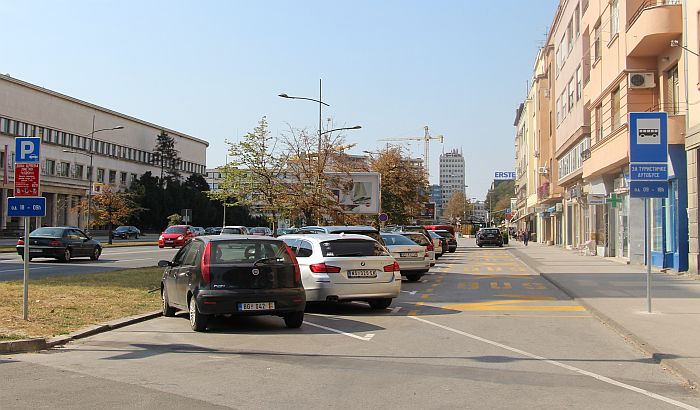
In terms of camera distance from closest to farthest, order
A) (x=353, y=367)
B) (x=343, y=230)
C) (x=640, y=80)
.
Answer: (x=353, y=367)
(x=343, y=230)
(x=640, y=80)

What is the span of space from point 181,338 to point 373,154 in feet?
170

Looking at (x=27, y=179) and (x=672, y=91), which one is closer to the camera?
(x=27, y=179)

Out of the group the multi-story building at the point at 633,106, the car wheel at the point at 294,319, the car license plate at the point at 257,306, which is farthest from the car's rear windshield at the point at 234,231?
the car license plate at the point at 257,306

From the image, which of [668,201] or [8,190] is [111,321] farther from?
[8,190]

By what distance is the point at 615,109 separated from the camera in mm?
30656

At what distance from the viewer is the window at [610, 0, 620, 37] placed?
29.4 metres

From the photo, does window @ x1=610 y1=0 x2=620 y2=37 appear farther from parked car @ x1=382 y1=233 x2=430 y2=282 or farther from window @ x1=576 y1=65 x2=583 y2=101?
parked car @ x1=382 y1=233 x2=430 y2=282

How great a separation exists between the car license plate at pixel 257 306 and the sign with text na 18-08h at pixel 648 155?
7.11 metres

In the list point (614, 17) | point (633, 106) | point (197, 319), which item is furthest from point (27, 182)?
point (614, 17)

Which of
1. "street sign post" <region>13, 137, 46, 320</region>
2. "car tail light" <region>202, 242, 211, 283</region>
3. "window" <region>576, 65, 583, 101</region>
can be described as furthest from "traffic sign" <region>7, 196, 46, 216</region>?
"window" <region>576, 65, 583, 101</region>

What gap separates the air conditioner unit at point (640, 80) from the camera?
2666cm

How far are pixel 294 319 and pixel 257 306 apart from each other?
83 cm

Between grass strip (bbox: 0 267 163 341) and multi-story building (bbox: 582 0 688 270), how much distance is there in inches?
661

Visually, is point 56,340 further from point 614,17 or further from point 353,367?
point 614,17
